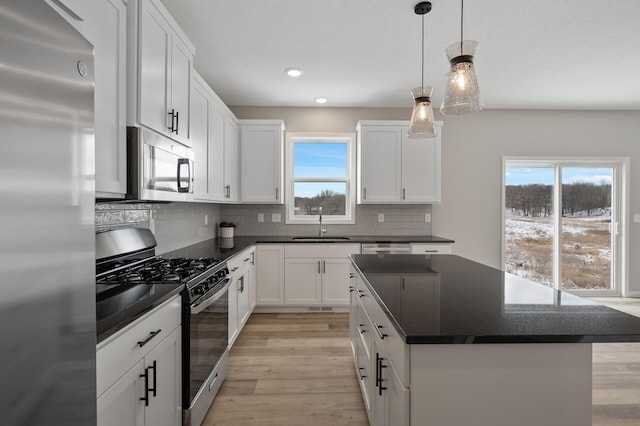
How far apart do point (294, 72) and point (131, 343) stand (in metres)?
2.94

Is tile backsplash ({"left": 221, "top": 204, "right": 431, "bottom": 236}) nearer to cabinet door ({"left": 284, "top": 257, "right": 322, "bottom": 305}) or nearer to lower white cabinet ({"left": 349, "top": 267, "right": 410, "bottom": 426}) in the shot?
cabinet door ({"left": 284, "top": 257, "right": 322, "bottom": 305})

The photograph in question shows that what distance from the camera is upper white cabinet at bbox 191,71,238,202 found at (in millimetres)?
2709

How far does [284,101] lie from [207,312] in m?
3.13

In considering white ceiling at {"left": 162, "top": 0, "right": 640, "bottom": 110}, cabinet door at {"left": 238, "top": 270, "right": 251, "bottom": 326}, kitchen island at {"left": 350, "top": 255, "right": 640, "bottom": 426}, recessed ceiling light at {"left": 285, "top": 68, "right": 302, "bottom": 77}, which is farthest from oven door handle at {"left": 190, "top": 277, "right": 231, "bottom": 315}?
recessed ceiling light at {"left": 285, "top": 68, "right": 302, "bottom": 77}

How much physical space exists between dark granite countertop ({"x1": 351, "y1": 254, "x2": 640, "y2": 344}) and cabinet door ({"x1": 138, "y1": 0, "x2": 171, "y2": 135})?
1.48m

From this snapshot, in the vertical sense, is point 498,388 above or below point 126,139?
below

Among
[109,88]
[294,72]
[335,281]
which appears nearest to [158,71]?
[109,88]

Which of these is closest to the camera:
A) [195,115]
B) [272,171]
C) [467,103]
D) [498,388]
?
[498,388]

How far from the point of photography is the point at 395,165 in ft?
13.5

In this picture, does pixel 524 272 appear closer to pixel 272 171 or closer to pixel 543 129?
pixel 543 129

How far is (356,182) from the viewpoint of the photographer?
4496 millimetres

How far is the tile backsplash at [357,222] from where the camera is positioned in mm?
4453

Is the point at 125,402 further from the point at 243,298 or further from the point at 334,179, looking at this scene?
the point at 334,179

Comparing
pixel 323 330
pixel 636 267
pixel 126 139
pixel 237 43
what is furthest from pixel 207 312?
pixel 636 267
